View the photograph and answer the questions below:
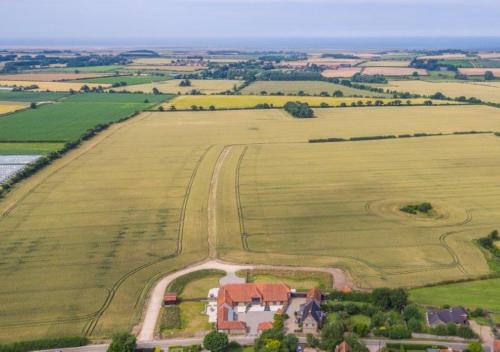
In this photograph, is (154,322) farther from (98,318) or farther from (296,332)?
(296,332)

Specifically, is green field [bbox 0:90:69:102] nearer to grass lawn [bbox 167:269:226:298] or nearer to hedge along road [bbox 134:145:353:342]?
hedge along road [bbox 134:145:353:342]

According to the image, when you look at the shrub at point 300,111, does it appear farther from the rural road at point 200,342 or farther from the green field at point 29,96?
the rural road at point 200,342

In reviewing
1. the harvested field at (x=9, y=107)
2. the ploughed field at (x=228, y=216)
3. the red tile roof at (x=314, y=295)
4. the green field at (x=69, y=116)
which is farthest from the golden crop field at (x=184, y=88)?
the red tile roof at (x=314, y=295)

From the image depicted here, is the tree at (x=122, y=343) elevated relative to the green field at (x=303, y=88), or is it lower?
elevated

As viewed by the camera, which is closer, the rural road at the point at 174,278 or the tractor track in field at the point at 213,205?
the rural road at the point at 174,278

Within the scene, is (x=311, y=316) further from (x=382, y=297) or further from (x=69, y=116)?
(x=69, y=116)

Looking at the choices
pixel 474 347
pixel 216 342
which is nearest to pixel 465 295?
pixel 474 347

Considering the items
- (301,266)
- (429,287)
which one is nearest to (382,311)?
(429,287)

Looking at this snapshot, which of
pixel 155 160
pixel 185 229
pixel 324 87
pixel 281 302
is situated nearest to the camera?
pixel 281 302
